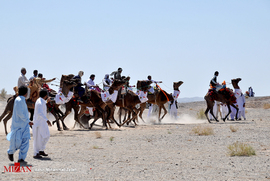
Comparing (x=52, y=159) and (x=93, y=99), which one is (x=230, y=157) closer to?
(x=52, y=159)

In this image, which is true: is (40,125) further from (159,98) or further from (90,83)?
(159,98)

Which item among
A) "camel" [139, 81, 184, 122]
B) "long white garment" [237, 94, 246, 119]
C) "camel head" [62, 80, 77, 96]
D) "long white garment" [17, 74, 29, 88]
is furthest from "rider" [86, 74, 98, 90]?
"long white garment" [237, 94, 246, 119]

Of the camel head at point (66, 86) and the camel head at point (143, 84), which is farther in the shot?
the camel head at point (143, 84)

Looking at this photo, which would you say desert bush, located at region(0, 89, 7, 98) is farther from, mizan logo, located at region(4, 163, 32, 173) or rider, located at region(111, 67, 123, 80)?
mizan logo, located at region(4, 163, 32, 173)

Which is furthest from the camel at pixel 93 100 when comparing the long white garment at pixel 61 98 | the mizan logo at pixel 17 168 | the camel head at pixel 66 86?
the mizan logo at pixel 17 168

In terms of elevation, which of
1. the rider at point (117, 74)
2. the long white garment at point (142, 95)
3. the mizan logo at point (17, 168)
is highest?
the rider at point (117, 74)

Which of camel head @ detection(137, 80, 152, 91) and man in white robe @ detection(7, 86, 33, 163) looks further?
camel head @ detection(137, 80, 152, 91)

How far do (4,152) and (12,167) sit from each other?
2814mm

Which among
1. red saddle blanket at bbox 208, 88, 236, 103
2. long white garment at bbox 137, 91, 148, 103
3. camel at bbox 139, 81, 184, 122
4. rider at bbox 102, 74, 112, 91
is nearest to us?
rider at bbox 102, 74, 112, 91

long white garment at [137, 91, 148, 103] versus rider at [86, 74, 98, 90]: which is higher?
rider at [86, 74, 98, 90]

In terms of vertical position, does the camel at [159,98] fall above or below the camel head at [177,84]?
below

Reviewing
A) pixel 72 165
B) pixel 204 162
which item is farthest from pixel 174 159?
pixel 72 165

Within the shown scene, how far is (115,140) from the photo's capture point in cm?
1475

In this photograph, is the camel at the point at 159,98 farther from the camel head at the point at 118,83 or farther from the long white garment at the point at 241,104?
the camel head at the point at 118,83
